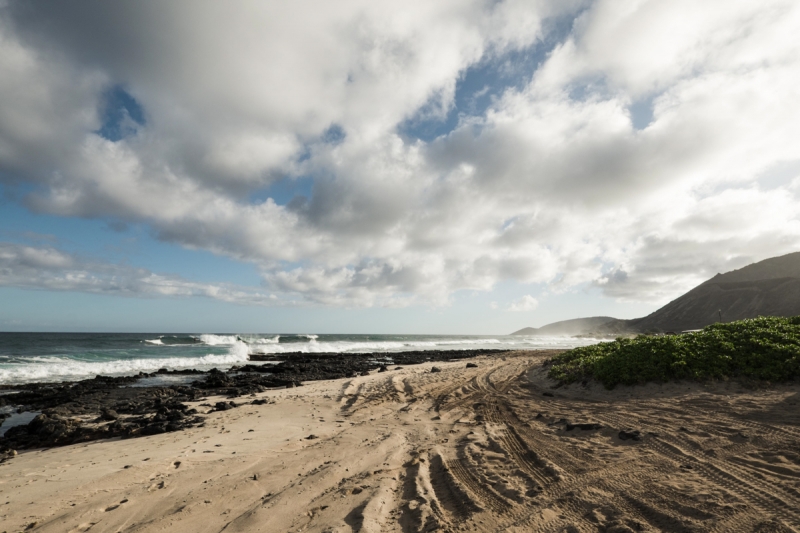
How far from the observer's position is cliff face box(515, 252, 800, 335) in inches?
2628

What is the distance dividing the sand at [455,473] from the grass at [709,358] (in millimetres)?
731

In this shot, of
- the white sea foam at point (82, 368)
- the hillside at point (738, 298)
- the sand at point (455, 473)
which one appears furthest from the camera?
the hillside at point (738, 298)

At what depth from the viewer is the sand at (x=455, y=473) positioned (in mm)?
4156

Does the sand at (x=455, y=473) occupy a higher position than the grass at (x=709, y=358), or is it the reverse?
the grass at (x=709, y=358)

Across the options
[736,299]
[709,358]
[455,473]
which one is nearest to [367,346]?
[709,358]

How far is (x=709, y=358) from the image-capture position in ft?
34.2

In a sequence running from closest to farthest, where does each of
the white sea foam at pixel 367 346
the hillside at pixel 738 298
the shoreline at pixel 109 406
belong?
1. the shoreline at pixel 109 406
2. the white sea foam at pixel 367 346
3. the hillside at pixel 738 298

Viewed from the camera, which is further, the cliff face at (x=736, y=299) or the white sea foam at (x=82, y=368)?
the cliff face at (x=736, y=299)

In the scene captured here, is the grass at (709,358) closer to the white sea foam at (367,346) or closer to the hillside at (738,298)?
the white sea foam at (367,346)

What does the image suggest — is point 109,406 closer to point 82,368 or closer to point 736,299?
point 82,368

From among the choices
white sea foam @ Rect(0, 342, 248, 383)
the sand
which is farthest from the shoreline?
white sea foam @ Rect(0, 342, 248, 383)

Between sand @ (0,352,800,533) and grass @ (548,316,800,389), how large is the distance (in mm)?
731

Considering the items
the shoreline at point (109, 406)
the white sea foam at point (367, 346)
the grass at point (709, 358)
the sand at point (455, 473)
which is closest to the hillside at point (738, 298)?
the white sea foam at point (367, 346)

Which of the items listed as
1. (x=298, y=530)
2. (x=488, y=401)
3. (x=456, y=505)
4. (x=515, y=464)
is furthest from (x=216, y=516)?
(x=488, y=401)
